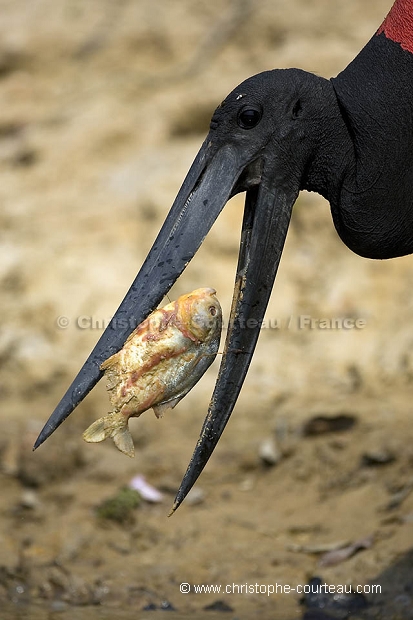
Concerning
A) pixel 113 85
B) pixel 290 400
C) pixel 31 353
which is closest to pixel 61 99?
pixel 113 85

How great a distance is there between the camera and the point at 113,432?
316 cm

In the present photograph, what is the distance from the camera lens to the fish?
3146mm

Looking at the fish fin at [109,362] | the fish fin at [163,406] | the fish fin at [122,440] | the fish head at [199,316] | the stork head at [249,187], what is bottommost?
the fish fin at [122,440]

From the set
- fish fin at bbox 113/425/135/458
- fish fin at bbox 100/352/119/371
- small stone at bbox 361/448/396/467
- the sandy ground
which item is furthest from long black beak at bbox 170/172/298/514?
small stone at bbox 361/448/396/467

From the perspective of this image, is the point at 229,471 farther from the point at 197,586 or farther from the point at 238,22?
the point at 238,22

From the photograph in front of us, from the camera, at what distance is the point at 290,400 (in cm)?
582

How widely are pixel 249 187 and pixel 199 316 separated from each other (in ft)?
1.50

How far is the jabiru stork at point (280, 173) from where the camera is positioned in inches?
128

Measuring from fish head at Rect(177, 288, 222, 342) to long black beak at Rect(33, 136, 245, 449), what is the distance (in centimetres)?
11

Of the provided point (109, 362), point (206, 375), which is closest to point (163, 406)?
point (109, 362)

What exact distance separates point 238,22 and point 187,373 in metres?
5.22

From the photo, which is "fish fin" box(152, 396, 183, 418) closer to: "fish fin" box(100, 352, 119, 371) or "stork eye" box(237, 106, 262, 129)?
"fish fin" box(100, 352, 119, 371)

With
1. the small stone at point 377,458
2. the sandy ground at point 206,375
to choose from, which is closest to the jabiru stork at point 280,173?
the sandy ground at point 206,375

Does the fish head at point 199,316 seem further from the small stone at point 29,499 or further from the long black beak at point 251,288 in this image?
the small stone at point 29,499
